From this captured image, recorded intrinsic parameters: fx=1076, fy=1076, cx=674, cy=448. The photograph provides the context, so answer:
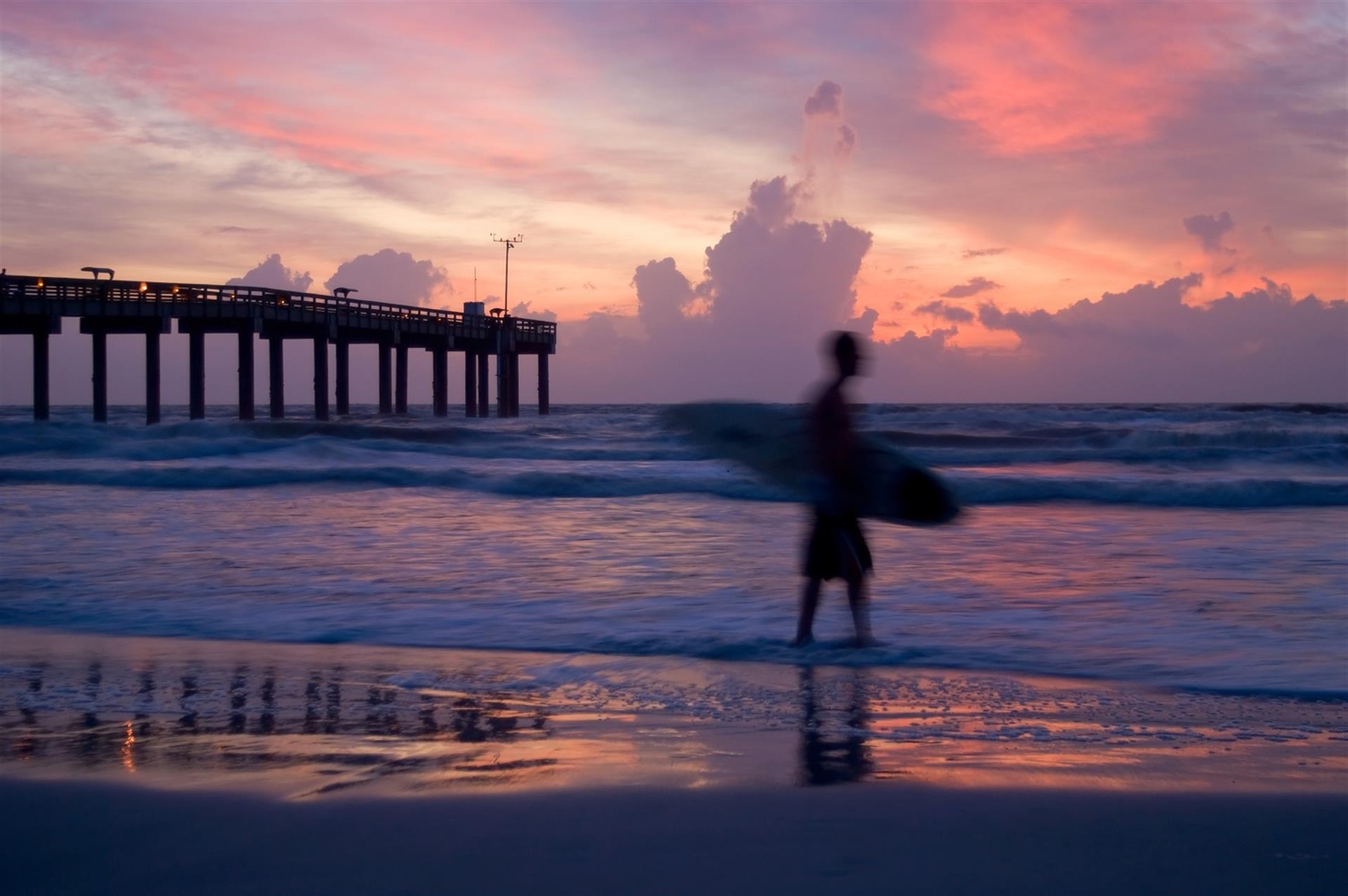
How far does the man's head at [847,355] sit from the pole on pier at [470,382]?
37.5m

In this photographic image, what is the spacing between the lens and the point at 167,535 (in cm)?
967

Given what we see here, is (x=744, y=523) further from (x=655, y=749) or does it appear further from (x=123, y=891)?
(x=123, y=891)

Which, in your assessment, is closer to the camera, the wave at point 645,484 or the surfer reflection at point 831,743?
the surfer reflection at point 831,743

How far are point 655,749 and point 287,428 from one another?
25.9m

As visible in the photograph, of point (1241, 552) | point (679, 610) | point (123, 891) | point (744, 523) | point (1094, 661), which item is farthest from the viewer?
point (744, 523)

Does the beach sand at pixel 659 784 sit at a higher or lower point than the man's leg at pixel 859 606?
lower

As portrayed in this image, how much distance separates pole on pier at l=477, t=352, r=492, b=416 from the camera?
43.0 metres

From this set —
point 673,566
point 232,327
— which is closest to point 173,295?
point 232,327

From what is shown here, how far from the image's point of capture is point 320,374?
34.3m

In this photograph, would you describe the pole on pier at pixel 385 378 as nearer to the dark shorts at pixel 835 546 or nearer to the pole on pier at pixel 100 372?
the pole on pier at pixel 100 372

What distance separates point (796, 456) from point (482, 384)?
38.1m

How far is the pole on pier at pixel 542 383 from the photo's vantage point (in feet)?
149

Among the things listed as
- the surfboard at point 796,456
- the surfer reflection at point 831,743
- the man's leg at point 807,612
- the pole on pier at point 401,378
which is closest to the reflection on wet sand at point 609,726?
the surfer reflection at point 831,743

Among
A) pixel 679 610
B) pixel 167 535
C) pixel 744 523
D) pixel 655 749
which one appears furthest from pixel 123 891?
pixel 744 523
